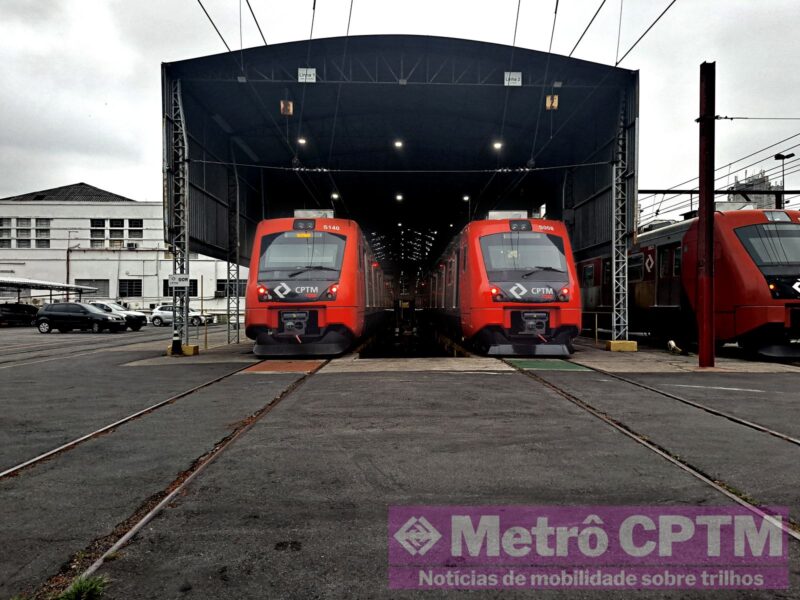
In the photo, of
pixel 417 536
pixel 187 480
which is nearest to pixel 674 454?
pixel 417 536

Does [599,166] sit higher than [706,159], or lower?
higher

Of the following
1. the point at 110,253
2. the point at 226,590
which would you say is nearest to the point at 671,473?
the point at 226,590

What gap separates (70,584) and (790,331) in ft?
42.7

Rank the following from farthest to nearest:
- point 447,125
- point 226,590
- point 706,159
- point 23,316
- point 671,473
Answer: point 23,316
point 447,125
point 706,159
point 671,473
point 226,590

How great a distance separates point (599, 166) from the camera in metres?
17.6

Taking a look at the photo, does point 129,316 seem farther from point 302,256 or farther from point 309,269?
point 309,269

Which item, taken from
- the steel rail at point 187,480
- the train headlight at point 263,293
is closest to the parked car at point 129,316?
the train headlight at point 263,293

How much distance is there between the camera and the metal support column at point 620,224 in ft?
47.6

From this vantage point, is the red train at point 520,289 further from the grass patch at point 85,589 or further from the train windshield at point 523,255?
the grass patch at point 85,589

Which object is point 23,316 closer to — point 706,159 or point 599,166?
point 599,166

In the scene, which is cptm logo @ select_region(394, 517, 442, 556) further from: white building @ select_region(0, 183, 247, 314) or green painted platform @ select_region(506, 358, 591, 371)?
white building @ select_region(0, 183, 247, 314)

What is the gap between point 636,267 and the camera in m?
16.9

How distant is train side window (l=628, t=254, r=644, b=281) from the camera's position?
1645 centimetres

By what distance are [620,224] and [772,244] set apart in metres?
3.77
